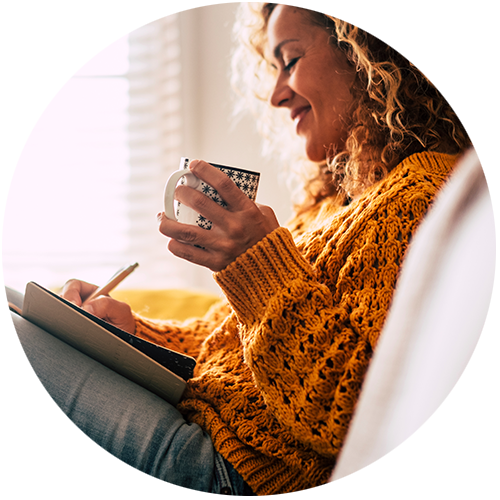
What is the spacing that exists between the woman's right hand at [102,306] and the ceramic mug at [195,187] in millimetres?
247

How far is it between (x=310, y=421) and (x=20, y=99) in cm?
179

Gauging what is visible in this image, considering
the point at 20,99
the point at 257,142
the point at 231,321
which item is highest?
the point at 20,99

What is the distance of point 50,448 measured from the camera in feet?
1.86

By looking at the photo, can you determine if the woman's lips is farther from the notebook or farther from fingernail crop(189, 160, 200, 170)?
the notebook

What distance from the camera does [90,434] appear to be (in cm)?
56

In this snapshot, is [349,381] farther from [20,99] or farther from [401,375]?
[20,99]

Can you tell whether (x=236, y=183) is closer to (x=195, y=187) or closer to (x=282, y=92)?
(x=195, y=187)

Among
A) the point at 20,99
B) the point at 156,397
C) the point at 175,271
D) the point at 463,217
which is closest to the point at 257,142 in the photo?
the point at 175,271

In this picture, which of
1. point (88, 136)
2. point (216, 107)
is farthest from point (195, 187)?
point (88, 136)

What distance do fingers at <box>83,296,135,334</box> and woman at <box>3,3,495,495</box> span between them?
0.12 meters

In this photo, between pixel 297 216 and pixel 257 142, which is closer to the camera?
pixel 297 216

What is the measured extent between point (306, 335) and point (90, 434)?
31 cm

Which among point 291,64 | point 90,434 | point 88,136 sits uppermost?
point 291,64

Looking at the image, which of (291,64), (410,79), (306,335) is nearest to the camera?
(306,335)
